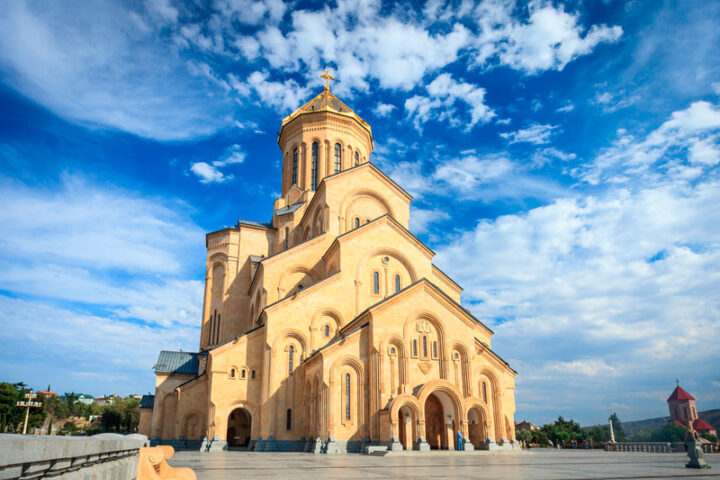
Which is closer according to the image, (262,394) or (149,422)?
(262,394)

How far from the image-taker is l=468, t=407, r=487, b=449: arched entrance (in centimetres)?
2452

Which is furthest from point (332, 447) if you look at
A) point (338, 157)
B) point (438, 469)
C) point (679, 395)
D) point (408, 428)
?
point (679, 395)

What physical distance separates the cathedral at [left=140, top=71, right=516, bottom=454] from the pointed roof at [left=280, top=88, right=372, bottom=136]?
9.99m

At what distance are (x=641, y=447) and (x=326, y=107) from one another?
109 ft

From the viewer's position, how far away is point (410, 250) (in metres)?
30.5

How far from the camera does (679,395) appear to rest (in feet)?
282

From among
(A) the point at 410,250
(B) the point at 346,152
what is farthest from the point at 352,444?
(B) the point at 346,152

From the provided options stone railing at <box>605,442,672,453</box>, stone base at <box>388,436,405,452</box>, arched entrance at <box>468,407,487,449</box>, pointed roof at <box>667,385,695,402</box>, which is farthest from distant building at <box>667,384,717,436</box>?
stone base at <box>388,436,405,452</box>

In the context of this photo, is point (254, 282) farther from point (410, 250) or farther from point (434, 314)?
point (434, 314)

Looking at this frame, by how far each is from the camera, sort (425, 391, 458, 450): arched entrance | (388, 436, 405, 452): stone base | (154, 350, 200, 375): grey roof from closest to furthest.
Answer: (388, 436, 405, 452): stone base → (425, 391, 458, 450): arched entrance → (154, 350, 200, 375): grey roof

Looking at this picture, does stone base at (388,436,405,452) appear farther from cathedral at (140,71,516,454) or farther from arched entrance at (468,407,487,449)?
arched entrance at (468,407,487,449)

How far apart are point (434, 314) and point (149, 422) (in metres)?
22.6

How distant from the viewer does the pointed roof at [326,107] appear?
4166cm

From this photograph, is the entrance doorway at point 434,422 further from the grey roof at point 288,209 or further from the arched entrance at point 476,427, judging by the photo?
the grey roof at point 288,209
